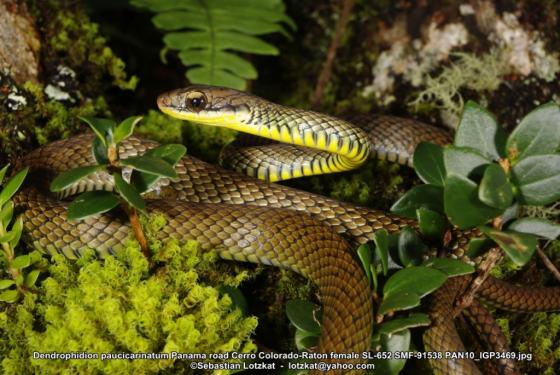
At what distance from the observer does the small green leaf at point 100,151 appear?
2.34m

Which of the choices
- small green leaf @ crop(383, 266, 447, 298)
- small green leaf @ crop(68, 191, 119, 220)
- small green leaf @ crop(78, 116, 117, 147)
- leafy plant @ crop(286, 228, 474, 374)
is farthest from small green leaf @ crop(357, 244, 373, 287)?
small green leaf @ crop(78, 116, 117, 147)

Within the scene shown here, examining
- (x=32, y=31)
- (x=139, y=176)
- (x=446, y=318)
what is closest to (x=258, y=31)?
(x=32, y=31)

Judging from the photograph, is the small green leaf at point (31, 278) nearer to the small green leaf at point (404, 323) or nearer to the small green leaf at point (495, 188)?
the small green leaf at point (404, 323)

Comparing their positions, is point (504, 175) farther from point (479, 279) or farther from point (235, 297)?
point (235, 297)

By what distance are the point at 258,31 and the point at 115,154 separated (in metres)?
2.36

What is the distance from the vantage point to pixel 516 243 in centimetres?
203

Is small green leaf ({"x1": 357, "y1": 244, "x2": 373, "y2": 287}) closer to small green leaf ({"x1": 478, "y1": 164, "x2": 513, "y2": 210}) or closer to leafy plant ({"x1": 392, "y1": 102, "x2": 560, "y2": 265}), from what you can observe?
leafy plant ({"x1": 392, "y1": 102, "x2": 560, "y2": 265})

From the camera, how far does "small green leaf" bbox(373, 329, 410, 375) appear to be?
234cm

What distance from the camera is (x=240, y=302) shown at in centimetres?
265

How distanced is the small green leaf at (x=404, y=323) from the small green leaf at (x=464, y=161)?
1.95 ft

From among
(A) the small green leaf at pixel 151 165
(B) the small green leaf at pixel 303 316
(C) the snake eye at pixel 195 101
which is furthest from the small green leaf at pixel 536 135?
(C) the snake eye at pixel 195 101

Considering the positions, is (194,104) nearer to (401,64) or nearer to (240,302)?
(240,302)

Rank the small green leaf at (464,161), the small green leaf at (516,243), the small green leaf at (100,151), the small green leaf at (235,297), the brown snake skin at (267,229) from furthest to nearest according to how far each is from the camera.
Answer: the small green leaf at (235,297) → the brown snake skin at (267,229) → the small green leaf at (100,151) → the small green leaf at (464,161) → the small green leaf at (516,243)

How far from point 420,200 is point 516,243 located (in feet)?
1.50
